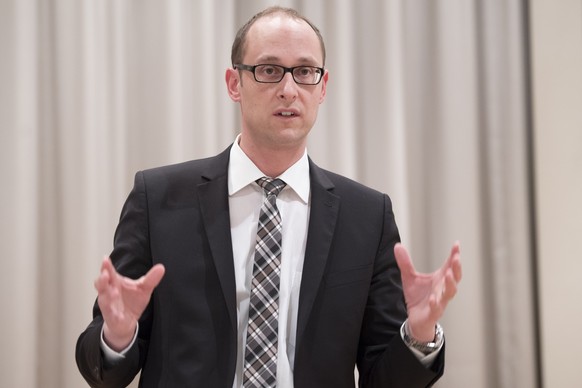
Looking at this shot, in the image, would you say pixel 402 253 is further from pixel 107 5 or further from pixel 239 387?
pixel 107 5

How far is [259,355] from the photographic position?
1743mm

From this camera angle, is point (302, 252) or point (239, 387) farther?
point (302, 252)

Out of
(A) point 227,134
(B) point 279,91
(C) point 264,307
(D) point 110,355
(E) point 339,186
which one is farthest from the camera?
(A) point 227,134

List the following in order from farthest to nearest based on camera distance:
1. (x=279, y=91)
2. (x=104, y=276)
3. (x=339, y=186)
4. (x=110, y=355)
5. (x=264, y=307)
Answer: (x=339, y=186)
(x=279, y=91)
(x=264, y=307)
(x=110, y=355)
(x=104, y=276)

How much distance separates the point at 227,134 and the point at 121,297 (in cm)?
137

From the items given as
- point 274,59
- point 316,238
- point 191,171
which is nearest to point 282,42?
point 274,59

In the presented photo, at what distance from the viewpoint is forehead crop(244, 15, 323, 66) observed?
6.20 feet

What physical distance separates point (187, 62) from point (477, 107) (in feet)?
4.16

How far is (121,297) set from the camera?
158 cm

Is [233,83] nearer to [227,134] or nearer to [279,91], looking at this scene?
→ [279,91]

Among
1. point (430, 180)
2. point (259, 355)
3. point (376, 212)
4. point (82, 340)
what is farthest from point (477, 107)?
point (82, 340)

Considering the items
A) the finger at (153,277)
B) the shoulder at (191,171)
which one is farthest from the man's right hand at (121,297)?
the shoulder at (191,171)

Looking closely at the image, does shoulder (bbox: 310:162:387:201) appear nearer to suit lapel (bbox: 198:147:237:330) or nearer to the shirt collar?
the shirt collar

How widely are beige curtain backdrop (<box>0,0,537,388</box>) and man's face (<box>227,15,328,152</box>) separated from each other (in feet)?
3.00
